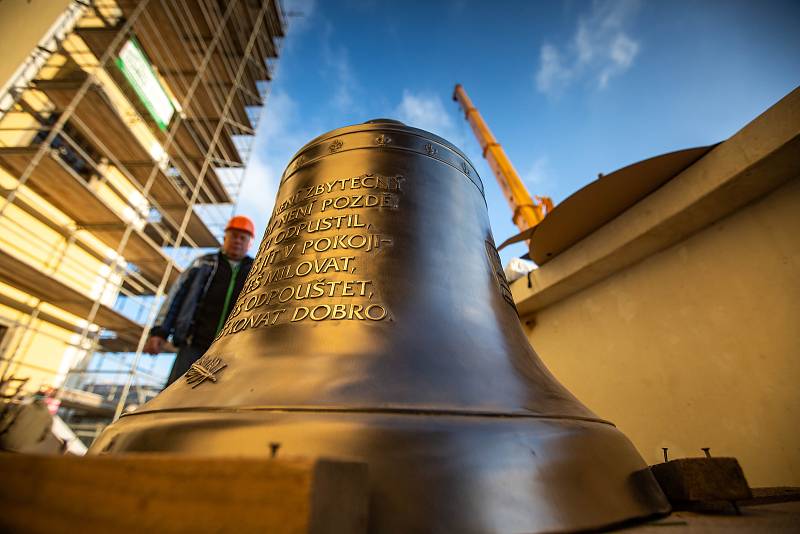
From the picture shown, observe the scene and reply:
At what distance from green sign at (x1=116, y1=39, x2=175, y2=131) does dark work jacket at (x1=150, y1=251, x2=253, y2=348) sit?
434 centimetres

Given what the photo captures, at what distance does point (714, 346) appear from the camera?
1.39 metres

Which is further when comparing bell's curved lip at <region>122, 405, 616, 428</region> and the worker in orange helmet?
the worker in orange helmet

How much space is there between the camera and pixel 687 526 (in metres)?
0.53

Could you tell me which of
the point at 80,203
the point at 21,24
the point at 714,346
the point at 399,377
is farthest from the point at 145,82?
the point at 714,346

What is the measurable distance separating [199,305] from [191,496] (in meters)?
2.18

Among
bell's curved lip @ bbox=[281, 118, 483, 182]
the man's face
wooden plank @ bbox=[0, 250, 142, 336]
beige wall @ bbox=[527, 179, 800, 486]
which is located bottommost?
beige wall @ bbox=[527, 179, 800, 486]

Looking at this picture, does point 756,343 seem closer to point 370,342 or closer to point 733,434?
point 733,434

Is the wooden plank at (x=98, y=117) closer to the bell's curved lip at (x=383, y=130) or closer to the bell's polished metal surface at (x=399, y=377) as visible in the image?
the bell's curved lip at (x=383, y=130)

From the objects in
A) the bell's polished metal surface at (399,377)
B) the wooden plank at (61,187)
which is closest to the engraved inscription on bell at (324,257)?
the bell's polished metal surface at (399,377)

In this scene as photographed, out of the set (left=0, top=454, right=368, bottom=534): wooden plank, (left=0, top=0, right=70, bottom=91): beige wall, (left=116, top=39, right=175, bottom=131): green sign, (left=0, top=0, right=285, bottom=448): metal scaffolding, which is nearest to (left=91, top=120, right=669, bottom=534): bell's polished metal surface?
(left=0, top=454, right=368, bottom=534): wooden plank

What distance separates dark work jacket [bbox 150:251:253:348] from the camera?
2.18m

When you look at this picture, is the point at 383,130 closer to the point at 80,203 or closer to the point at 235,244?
the point at 235,244

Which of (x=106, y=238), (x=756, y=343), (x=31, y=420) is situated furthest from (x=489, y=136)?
(x=31, y=420)

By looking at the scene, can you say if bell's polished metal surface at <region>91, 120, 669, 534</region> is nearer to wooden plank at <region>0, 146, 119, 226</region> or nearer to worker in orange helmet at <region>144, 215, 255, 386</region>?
worker in orange helmet at <region>144, 215, 255, 386</region>
